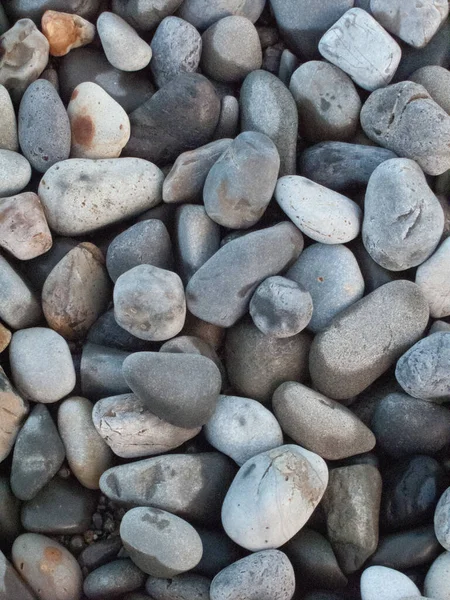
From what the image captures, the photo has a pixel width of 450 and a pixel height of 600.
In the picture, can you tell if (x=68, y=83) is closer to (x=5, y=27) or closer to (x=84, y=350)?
(x=5, y=27)

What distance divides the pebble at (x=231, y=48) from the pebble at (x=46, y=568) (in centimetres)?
115

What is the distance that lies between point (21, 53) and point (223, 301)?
753mm

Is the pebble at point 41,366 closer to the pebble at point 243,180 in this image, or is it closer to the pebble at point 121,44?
the pebble at point 243,180

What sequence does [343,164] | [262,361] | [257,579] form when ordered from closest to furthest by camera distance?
[257,579] < [262,361] < [343,164]

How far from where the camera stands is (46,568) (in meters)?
1.38

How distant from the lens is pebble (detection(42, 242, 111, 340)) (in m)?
1.55

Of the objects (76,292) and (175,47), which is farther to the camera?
(175,47)

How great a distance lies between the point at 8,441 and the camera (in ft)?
4.82

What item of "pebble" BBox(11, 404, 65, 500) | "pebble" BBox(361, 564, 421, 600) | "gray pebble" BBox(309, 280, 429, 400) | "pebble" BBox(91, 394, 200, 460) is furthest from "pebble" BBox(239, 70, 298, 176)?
"pebble" BBox(361, 564, 421, 600)

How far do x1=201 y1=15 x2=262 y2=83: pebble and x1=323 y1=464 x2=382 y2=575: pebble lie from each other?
38.5 inches

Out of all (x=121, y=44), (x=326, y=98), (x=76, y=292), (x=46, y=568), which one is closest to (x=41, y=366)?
(x=76, y=292)

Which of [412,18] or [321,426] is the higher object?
[412,18]

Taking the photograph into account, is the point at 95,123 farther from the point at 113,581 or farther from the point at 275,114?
the point at 113,581

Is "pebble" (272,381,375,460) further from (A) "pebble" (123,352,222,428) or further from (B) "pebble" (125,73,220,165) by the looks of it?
(B) "pebble" (125,73,220,165)
